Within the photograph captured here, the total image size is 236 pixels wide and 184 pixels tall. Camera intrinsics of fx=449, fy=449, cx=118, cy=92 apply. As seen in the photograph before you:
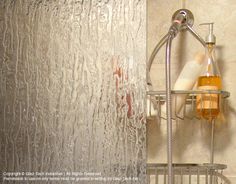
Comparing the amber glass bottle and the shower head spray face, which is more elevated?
the shower head spray face

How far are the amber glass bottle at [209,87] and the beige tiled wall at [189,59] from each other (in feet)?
0.27

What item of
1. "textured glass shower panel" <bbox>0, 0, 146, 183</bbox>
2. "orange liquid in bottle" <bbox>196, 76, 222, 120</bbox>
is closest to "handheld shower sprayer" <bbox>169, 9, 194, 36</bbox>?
"orange liquid in bottle" <bbox>196, 76, 222, 120</bbox>

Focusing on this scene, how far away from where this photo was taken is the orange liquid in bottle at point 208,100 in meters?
1.12

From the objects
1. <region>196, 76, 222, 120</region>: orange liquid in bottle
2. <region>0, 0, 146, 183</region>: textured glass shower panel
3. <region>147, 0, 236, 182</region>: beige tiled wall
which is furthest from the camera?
<region>147, 0, 236, 182</region>: beige tiled wall

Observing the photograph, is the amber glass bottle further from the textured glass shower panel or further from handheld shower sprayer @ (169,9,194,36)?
the textured glass shower panel

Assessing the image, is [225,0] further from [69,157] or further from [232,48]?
[69,157]

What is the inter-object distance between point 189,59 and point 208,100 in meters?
0.18

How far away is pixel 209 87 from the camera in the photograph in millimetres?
1122

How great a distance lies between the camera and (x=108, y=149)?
876 mm

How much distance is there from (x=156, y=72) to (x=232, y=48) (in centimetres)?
22

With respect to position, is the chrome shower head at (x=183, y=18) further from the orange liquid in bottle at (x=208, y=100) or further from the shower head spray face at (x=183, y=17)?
the orange liquid in bottle at (x=208, y=100)

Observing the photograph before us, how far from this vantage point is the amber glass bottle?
1118mm

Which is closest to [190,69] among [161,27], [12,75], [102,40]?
[161,27]

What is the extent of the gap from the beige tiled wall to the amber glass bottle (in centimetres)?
8
